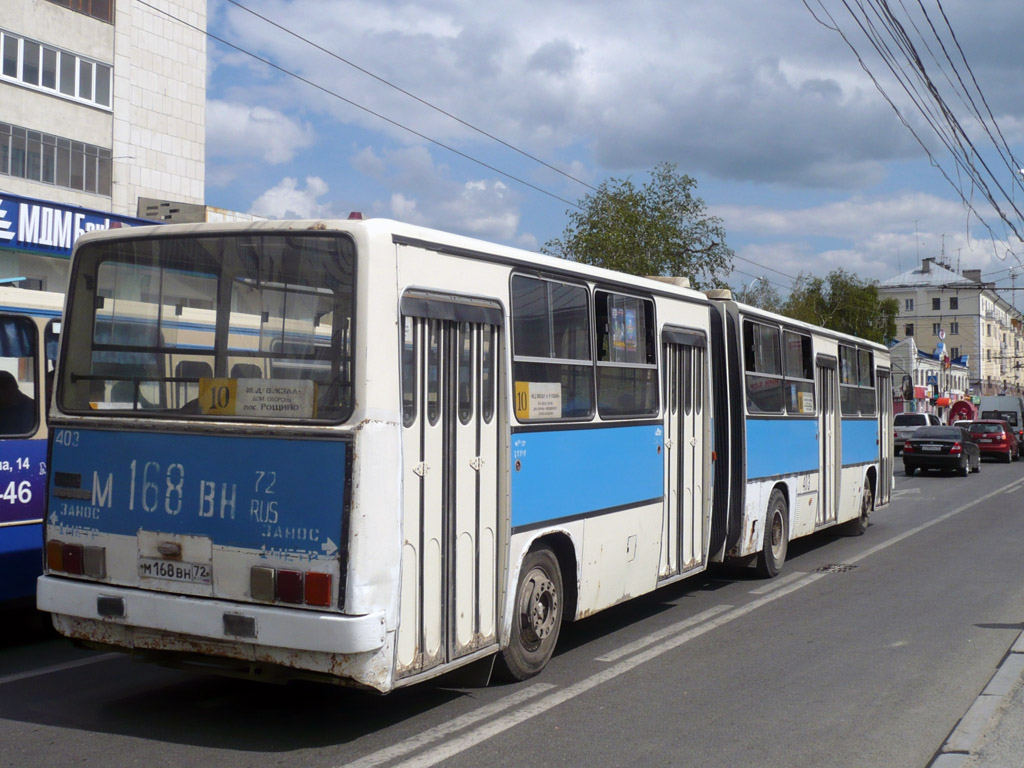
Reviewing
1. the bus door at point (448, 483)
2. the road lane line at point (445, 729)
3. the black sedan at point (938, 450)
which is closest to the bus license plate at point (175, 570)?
the bus door at point (448, 483)

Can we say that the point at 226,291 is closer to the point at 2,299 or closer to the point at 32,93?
the point at 2,299

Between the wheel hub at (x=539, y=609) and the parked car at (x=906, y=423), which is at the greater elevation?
the parked car at (x=906, y=423)

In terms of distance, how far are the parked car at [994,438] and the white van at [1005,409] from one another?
29.8 feet

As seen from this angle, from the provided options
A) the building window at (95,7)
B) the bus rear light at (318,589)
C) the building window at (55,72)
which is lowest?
the bus rear light at (318,589)

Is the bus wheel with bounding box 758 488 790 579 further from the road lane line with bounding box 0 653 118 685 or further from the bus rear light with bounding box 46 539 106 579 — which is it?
the bus rear light with bounding box 46 539 106 579

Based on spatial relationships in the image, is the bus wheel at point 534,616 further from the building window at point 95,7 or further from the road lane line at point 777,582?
the building window at point 95,7

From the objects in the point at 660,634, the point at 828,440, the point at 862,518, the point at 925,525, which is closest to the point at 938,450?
the point at 925,525

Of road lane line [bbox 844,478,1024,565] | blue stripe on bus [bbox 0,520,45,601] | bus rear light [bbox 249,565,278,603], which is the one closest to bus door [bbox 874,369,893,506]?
road lane line [bbox 844,478,1024,565]

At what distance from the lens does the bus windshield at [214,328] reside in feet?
18.8

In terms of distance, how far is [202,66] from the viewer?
140 ft

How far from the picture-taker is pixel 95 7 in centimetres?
3772

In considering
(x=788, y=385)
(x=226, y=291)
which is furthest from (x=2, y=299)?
(x=788, y=385)

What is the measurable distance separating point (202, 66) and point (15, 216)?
81.6 ft

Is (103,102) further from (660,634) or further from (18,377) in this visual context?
(660,634)
